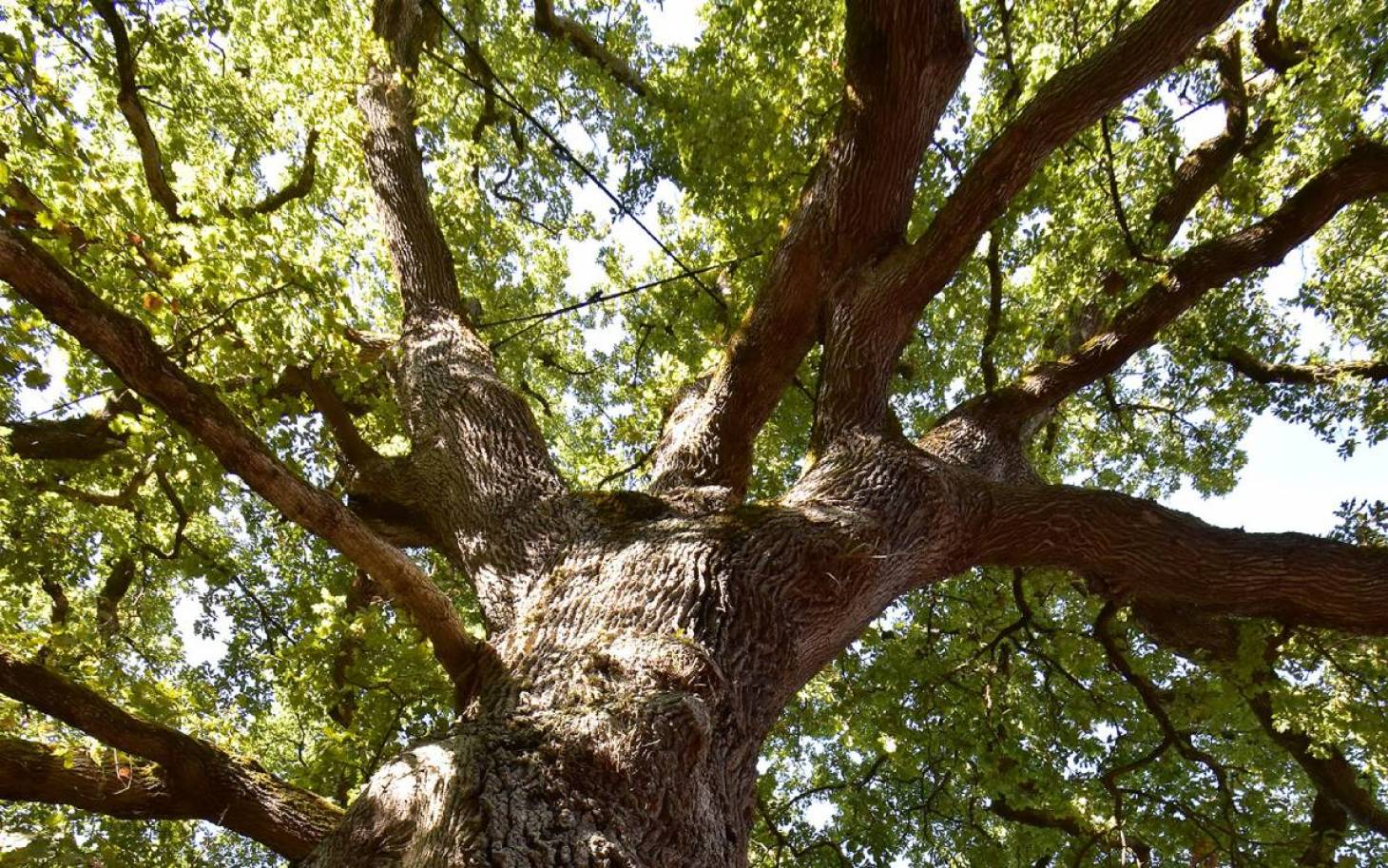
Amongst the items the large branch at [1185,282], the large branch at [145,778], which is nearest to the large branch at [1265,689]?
the large branch at [1185,282]

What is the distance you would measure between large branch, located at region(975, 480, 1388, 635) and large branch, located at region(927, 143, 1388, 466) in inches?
39.4

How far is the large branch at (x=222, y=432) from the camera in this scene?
2.47 metres

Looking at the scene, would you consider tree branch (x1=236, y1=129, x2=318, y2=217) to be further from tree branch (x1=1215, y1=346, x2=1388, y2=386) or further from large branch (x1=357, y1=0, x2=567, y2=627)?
tree branch (x1=1215, y1=346, x2=1388, y2=386)

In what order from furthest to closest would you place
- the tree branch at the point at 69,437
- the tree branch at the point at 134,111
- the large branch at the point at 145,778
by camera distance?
the tree branch at the point at 69,437
the tree branch at the point at 134,111
the large branch at the point at 145,778

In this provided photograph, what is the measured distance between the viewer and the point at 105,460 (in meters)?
6.35

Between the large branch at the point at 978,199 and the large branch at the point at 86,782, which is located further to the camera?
the large branch at the point at 978,199

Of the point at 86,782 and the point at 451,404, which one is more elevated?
the point at 451,404

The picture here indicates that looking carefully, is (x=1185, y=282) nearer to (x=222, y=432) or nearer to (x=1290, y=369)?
(x=1290, y=369)

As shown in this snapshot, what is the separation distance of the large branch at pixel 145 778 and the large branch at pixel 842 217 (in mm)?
2551

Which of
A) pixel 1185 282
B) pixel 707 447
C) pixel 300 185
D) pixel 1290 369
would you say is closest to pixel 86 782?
pixel 707 447

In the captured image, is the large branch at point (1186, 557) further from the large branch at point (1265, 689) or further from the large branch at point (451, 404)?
the large branch at point (451, 404)

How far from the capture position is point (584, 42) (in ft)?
30.9

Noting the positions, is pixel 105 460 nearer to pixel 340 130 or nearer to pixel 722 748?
pixel 340 130

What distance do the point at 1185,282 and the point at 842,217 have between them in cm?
219
